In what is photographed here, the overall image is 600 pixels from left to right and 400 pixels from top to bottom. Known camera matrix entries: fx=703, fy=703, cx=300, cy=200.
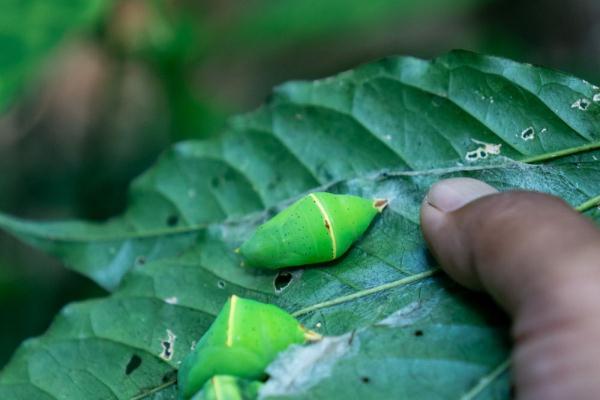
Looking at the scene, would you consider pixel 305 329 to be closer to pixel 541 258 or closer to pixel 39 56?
pixel 541 258

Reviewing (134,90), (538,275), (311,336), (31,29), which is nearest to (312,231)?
(311,336)

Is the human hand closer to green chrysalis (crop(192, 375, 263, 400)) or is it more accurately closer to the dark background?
green chrysalis (crop(192, 375, 263, 400))

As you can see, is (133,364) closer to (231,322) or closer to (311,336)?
(231,322)

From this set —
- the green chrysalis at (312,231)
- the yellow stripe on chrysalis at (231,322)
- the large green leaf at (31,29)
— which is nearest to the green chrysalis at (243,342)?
the yellow stripe on chrysalis at (231,322)

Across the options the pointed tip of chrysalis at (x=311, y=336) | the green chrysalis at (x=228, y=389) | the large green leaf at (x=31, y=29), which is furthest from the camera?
the large green leaf at (x=31, y=29)

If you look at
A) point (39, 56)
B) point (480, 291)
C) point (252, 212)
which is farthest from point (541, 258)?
point (39, 56)

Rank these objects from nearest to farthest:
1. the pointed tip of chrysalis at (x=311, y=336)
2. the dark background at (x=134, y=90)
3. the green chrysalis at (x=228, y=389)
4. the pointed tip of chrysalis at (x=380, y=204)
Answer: the green chrysalis at (x=228, y=389) < the pointed tip of chrysalis at (x=311, y=336) < the pointed tip of chrysalis at (x=380, y=204) < the dark background at (x=134, y=90)

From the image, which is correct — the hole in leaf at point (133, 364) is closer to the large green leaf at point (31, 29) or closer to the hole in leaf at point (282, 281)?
the hole in leaf at point (282, 281)
